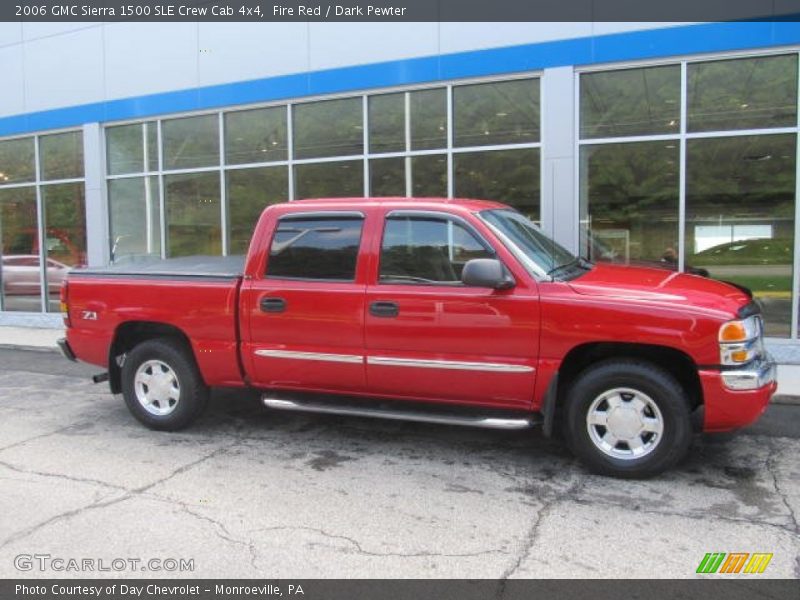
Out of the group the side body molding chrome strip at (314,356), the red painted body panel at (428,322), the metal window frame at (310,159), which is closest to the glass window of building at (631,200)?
the metal window frame at (310,159)

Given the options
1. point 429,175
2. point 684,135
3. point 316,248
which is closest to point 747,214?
point 684,135

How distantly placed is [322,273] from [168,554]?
2.39 meters

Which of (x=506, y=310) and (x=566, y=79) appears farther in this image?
(x=566, y=79)

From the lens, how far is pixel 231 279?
554 cm

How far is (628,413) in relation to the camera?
4.58 meters

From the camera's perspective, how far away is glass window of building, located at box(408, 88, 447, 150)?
34.4ft

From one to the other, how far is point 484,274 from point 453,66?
6.46 m

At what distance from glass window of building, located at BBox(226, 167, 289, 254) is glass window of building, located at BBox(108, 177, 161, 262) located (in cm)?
184

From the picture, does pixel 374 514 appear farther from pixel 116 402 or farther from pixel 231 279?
pixel 116 402

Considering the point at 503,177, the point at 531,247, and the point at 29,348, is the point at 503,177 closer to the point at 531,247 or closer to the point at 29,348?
the point at 531,247

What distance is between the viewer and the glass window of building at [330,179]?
1122cm

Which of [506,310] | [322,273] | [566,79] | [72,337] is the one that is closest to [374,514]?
[506,310]

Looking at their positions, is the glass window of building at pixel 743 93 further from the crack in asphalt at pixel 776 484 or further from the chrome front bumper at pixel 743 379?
the chrome front bumper at pixel 743 379
